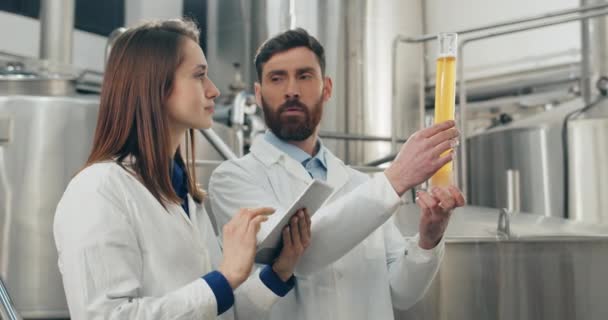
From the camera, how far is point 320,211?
120 cm

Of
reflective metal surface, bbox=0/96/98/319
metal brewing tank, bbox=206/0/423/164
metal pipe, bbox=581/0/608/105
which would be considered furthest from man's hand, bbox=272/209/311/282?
metal brewing tank, bbox=206/0/423/164

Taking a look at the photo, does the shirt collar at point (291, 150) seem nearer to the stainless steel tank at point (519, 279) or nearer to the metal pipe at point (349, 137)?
the stainless steel tank at point (519, 279)

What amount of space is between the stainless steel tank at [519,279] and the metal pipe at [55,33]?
212 centimetres

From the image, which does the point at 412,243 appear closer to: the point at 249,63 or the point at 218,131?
the point at 218,131

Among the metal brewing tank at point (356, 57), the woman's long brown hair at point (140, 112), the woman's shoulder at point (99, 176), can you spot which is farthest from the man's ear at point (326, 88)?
the metal brewing tank at point (356, 57)

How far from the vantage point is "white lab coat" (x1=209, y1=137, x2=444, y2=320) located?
1173mm

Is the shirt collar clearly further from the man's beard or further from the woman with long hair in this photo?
the woman with long hair

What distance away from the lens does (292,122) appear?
1.43 metres

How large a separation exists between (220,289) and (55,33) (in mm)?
2670

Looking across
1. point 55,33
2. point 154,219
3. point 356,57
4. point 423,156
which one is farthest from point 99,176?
point 356,57

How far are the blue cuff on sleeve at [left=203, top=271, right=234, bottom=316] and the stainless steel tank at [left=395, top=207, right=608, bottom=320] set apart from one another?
41.7 inches

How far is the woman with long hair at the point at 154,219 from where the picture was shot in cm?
94

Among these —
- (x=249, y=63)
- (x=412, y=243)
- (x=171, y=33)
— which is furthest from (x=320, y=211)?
(x=249, y=63)

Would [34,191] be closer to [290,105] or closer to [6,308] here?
[290,105]
